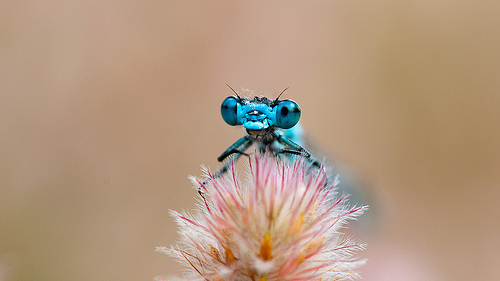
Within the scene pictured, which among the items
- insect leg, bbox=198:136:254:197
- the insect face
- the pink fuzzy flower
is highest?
the insect face

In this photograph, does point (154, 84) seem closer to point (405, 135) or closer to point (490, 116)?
point (405, 135)

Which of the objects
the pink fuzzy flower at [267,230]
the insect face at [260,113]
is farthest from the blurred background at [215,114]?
the pink fuzzy flower at [267,230]

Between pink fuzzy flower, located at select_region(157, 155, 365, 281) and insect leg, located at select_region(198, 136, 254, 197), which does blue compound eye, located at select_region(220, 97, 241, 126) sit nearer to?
insect leg, located at select_region(198, 136, 254, 197)

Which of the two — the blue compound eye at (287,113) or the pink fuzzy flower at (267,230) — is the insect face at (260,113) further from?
the pink fuzzy flower at (267,230)

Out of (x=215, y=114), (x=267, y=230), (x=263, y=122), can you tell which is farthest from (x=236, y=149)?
(x=215, y=114)

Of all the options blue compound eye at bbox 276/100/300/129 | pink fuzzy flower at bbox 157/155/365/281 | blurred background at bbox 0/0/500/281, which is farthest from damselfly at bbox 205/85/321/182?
blurred background at bbox 0/0/500/281

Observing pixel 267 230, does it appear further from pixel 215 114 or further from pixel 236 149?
pixel 215 114
